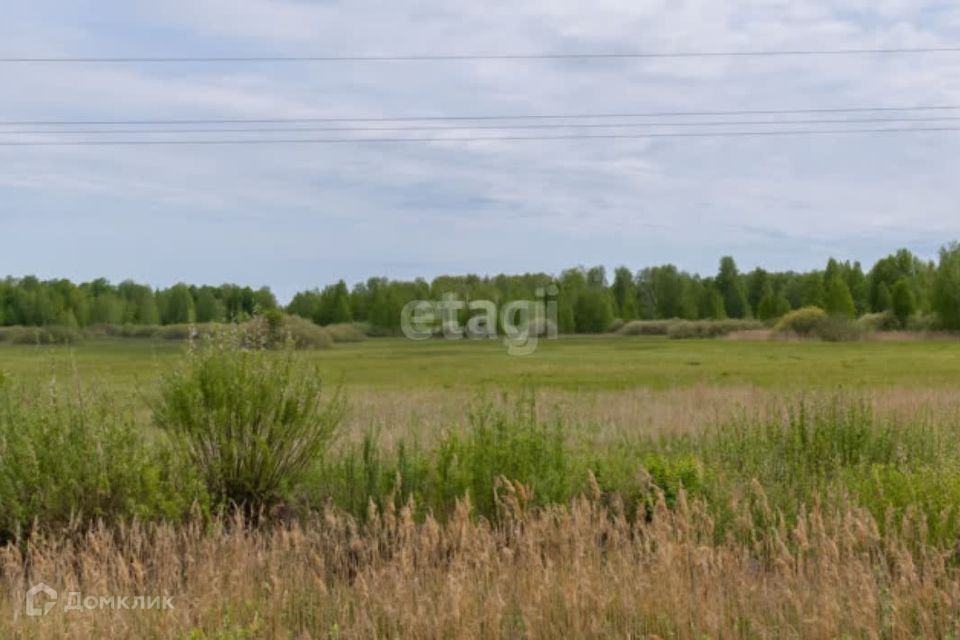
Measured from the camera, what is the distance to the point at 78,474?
25.2 feet

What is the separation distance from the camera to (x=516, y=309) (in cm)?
8900

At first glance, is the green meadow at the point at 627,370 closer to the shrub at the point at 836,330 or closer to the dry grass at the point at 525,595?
the dry grass at the point at 525,595

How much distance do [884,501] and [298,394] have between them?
5599 millimetres

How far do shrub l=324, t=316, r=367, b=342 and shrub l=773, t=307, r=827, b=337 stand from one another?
3493 centimetres

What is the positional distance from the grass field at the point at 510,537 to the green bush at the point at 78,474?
0.02 metres

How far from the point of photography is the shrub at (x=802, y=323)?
6806cm

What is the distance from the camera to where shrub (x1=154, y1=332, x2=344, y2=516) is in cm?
882

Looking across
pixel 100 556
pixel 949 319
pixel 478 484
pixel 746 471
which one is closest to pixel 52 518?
pixel 100 556

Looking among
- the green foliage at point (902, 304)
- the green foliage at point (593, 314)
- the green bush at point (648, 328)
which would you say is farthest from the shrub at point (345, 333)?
the green foliage at point (902, 304)

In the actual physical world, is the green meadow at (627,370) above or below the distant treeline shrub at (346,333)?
below

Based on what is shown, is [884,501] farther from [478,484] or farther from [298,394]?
[298,394]

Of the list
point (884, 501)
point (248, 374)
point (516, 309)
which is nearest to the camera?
point (884, 501)

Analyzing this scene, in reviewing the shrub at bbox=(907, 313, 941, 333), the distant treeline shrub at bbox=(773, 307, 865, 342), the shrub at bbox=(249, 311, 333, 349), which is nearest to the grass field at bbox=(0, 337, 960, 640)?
the shrub at bbox=(249, 311, 333, 349)

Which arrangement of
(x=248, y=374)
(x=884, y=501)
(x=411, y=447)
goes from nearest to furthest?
(x=884, y=501) → (x=248, y=374) → (x=411, y=447)
